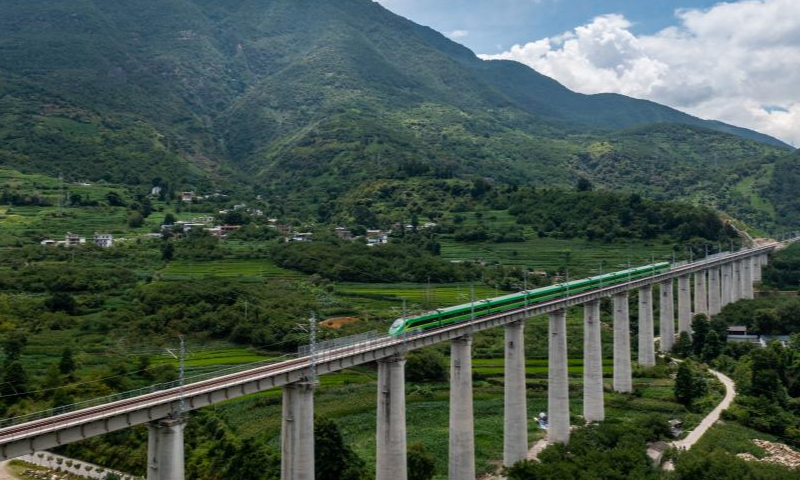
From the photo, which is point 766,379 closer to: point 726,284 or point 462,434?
point 462,434

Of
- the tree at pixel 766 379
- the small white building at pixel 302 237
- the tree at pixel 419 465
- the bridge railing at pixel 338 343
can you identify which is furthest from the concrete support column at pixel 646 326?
the small white building at pixel 302 237

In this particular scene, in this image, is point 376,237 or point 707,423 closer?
point 707,423

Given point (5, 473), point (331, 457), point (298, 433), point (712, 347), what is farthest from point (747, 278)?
point (5, 473)

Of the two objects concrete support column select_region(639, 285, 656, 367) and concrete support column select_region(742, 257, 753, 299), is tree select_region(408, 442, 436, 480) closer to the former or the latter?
concrete support column select_region(639, 285, 656, 367)

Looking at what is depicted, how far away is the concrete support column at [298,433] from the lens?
33.4 metres

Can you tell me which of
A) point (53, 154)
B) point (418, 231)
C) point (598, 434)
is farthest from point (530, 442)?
point (53, 154)

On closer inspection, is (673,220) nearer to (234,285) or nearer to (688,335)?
(688,335)

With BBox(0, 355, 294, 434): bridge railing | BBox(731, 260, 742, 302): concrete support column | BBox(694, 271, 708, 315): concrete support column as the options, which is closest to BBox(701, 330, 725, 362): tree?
Result: BBox(694, 271, 708, 315): concrete support column

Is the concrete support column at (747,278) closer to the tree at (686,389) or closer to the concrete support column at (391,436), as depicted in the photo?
the tree at (686,389)

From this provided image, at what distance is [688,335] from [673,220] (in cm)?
4886

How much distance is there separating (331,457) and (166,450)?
43.8ft

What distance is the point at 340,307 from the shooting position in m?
84.8

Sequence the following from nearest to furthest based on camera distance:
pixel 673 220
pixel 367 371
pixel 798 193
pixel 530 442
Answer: pixel 530 442, pixel 367 371, pixel 673 220, pixel 798 193

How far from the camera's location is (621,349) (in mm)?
63250
